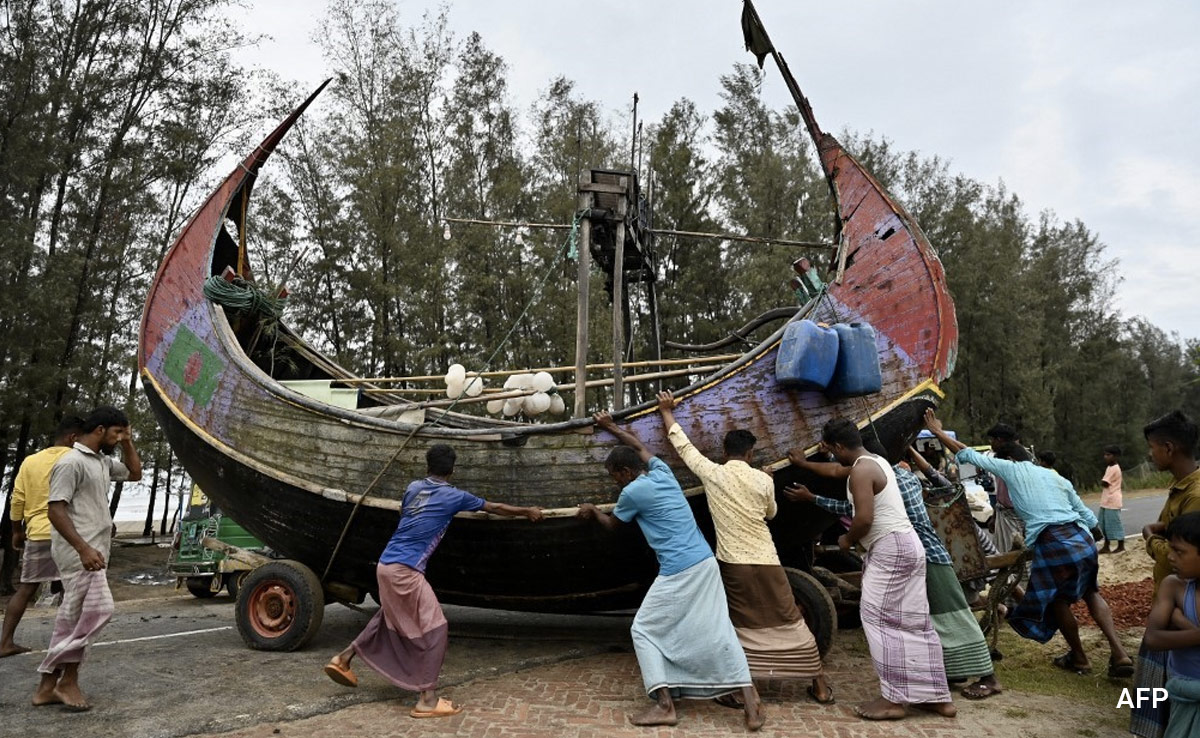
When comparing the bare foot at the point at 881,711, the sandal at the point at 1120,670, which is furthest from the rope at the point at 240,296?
the sandal at the point at 1120,670

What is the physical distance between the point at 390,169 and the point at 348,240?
1.95 meters

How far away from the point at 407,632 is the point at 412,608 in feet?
0.40

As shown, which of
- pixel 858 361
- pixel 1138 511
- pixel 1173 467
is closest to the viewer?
pixel 1173 467

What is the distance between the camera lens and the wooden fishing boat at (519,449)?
443 centimetres

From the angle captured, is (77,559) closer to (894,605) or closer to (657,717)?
(657,717)

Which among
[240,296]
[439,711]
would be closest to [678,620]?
[439,711]

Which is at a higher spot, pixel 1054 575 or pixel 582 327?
pixel 582 327

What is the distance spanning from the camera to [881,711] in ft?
11.8

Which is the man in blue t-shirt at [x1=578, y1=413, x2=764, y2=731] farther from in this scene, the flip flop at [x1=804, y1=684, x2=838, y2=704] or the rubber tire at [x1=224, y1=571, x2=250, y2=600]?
the rubber tire at [x1=224, y1=571, x2=250, y2=600]

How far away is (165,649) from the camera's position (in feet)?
17.1

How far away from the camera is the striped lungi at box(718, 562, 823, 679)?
3805 mm

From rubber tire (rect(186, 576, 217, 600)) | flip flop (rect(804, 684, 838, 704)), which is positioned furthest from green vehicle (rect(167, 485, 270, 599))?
flip flop (rect(804, 684, 838, 704))

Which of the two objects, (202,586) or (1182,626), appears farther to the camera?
(202,586)

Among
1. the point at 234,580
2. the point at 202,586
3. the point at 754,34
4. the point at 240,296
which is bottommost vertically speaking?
the point at 202,586
